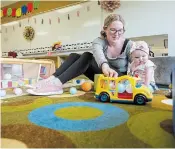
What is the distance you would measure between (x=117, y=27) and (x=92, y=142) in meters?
0.77

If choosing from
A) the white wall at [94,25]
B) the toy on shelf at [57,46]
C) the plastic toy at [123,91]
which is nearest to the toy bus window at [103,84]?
the plastic toy at [123,91]

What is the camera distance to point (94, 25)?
2816mm

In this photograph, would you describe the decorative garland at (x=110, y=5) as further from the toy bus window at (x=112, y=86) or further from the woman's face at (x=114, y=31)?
the toy bus window at (x=112, y=86)

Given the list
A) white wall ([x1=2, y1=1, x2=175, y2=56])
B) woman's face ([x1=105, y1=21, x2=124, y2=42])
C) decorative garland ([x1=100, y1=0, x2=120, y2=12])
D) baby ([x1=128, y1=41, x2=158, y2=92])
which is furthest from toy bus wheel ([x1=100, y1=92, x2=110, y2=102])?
decorative garland ([x1=100, y1=0, x2=120, y2=12])

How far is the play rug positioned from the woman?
1.31 feet

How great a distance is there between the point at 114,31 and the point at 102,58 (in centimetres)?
18

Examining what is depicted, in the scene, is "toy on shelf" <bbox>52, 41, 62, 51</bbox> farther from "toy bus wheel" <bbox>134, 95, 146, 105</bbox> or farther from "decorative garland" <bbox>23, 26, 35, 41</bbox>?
"toy bus wheel" <bbox>134, 95, 146, 105</bbox>

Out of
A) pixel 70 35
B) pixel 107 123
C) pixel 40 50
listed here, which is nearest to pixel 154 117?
pixel 107 123

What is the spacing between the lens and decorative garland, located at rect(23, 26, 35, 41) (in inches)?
141

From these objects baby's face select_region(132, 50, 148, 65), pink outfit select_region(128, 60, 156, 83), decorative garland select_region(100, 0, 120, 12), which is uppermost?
decorative garland select_region(100, 0, 120, 12)

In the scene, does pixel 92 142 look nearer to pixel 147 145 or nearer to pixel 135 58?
pixel 147 145

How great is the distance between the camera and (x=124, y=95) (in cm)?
82

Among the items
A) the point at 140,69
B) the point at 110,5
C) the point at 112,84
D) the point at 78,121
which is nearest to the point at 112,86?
the point at 112,84

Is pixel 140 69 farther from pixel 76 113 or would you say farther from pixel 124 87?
pixel 76 113
